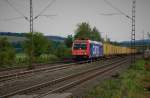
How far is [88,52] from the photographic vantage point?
48.8 meters

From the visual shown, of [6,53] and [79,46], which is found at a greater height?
[79,46]

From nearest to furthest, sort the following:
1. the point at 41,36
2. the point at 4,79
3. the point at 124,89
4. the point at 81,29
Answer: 1. the point at 124,89
2. the point at 4,79
3. the point at 41,36
4. the point at 81,29

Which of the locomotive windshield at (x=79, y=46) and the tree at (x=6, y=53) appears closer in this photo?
the tree at (x=6, y=53)

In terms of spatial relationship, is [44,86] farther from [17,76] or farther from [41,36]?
[41,36]

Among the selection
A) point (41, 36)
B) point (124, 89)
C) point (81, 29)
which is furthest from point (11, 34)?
point (124, 89)

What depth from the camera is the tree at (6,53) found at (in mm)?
46088

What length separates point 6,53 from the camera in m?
49.3

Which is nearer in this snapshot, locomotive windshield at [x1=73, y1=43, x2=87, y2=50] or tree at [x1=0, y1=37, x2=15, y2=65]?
tree at [x1=0, y1=37, x2=15, y2=65]

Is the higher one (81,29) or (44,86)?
→ (81,29)

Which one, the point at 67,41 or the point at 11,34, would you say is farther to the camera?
the point at 11,34

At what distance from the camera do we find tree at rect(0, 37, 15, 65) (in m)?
46.1

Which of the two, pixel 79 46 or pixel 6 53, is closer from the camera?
pixel 6 53

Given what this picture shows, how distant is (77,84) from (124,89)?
420 cm

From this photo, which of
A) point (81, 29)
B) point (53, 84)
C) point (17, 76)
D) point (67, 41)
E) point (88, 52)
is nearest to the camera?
point (53, 84)
